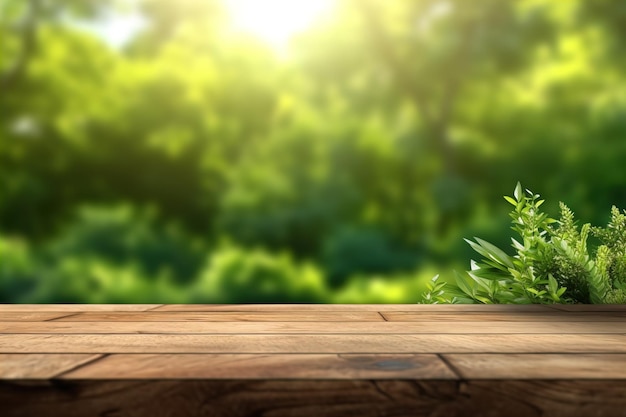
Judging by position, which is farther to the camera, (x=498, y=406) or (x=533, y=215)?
(x=533, y=215)

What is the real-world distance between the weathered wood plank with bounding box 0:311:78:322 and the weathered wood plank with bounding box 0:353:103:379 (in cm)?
51

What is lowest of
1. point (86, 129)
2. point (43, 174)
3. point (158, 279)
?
point (158, 279)

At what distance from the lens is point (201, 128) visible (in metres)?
4.81

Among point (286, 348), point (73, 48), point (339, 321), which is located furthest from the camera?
point (73, 48)

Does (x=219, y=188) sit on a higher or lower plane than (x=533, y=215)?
higher

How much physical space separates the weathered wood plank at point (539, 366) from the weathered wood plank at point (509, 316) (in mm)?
465

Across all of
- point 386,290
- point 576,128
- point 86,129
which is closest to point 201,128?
point 86,129

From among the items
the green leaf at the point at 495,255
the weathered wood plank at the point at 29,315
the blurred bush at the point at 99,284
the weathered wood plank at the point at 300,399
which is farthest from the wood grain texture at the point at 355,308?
the blurred bush at the point at 99,284

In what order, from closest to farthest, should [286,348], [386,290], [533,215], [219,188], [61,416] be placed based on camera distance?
[61,416]
[286,348]
[533,215]
[386,290]
[219,188]

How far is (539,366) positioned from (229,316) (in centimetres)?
75

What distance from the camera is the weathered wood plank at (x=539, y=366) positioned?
70 centimetres

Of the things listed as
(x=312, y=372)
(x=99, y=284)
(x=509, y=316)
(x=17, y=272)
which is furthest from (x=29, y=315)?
(x=17, y=272)

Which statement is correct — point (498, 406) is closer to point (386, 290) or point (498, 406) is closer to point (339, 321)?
point (339, 321)

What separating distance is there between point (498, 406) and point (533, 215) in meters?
1.47
